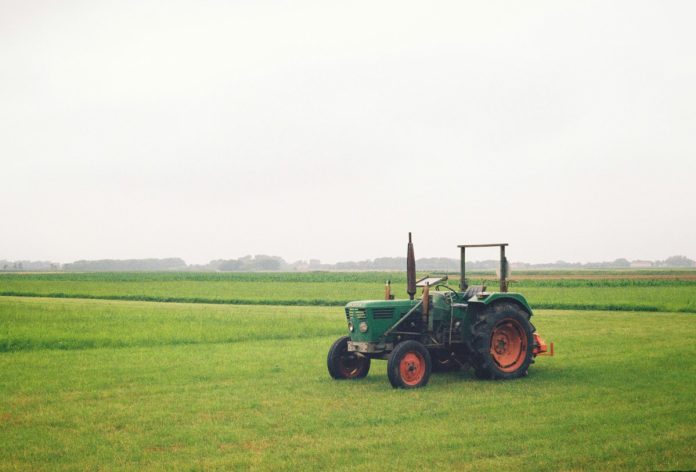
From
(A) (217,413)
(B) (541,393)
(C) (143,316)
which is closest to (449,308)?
(B) (541,393)

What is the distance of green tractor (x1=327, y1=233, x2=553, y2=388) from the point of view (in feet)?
39.6

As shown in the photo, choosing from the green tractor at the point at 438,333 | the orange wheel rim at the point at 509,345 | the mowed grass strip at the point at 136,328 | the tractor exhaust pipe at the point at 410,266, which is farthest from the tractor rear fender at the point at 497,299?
the mowed grass strip at the point at 136,328

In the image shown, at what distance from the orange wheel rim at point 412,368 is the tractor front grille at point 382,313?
0.78 meters

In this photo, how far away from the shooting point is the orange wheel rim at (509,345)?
12633 mm

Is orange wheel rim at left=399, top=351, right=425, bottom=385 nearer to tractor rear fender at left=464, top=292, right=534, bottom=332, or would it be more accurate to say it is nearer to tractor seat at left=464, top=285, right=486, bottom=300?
tractor rear fender at left=464, top=292, right=534, bottom=332

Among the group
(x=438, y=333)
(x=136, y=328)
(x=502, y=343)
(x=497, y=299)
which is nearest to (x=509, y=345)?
(x=502, y=343)

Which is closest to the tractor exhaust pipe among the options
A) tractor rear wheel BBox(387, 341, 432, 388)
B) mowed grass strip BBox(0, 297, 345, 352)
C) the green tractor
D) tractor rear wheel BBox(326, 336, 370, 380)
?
the green tractor

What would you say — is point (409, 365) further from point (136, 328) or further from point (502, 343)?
point (136, 328)

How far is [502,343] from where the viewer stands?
12766 millimetres

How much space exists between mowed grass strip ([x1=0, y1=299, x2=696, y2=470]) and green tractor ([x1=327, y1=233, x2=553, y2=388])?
1.33 feet

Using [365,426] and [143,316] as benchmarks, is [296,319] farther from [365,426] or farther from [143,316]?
[365,426]

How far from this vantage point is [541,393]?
36.1 ft

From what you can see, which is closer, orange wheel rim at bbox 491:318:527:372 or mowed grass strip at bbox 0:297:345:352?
orange wheel rim at bbox 491:318:527:372

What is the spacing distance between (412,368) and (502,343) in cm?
195
